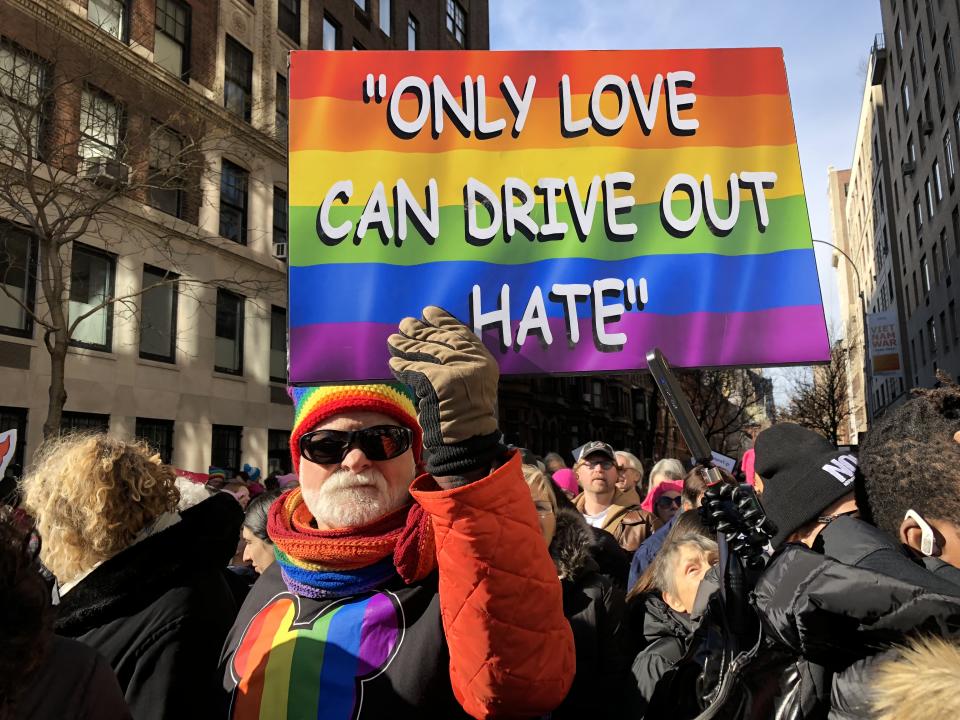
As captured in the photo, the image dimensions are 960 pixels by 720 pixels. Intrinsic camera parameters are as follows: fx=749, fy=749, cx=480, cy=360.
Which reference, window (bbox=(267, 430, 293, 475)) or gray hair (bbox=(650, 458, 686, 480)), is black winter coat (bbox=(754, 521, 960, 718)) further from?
window (bbox=(267, 430, 293, 475))

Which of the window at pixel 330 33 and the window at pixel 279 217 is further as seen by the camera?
the window at pixel 330 33

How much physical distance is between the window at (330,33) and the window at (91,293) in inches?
475

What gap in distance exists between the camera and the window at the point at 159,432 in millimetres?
16734

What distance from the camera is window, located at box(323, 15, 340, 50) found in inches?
976

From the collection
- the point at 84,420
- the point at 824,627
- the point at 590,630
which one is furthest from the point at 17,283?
the point at 824,627

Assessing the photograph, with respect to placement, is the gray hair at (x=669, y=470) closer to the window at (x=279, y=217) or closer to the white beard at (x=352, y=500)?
the white beard at (x=352, y=500)

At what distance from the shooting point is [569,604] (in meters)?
2.56

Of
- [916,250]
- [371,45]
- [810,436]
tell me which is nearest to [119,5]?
[371,45]

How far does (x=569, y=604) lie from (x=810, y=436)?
101 centimetres

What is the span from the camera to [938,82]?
28828mm

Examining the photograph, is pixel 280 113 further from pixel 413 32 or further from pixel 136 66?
pixel 413 32

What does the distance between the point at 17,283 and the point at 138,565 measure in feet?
48.2

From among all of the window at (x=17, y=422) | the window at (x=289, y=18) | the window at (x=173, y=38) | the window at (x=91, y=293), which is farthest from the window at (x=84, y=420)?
the window at (x=289, y=18)

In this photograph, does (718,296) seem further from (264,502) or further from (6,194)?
(6,194)
